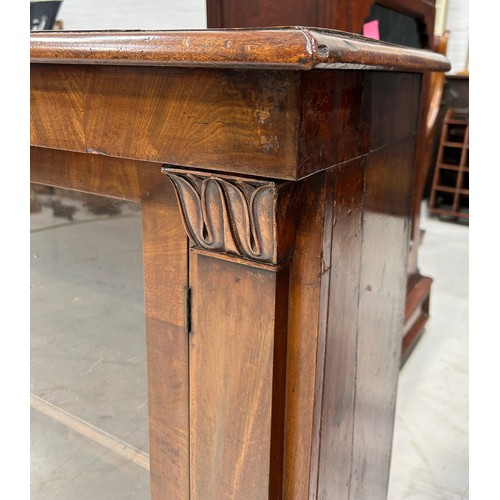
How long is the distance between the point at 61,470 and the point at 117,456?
0.44 ft

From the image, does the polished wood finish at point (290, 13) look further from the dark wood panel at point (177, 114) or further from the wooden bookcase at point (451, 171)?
the wooden bookcase at point (451, 171)

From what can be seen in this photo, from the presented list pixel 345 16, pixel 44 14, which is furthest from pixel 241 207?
pixel 44 14

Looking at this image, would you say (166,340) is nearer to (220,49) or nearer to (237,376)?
(237,376)

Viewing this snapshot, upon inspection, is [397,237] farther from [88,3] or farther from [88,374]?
[88,3]

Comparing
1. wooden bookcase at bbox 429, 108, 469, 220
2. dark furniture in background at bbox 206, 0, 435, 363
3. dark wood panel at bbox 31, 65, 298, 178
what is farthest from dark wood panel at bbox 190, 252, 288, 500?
wooden bookcase at bbox 429, 108, 469, 220

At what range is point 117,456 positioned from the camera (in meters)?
0.73

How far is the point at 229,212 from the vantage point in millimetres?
493

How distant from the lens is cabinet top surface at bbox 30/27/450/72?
373mm

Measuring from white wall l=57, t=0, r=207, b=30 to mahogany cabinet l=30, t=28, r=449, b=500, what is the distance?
898mm

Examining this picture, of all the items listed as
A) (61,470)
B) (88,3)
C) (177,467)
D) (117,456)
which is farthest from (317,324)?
(88,3)

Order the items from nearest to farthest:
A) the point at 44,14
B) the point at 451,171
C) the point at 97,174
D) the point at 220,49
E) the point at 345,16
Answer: the point at 220,49 < the point at 97,174 < the point at 345,16 < the point at 44,14 < the point at 451,171

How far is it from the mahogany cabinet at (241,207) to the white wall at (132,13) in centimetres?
90

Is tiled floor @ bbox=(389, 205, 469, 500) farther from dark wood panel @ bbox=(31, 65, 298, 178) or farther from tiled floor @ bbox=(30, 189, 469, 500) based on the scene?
dark wood panel @ bbox=(31, 65, 298, 178)

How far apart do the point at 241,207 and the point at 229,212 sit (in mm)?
16
